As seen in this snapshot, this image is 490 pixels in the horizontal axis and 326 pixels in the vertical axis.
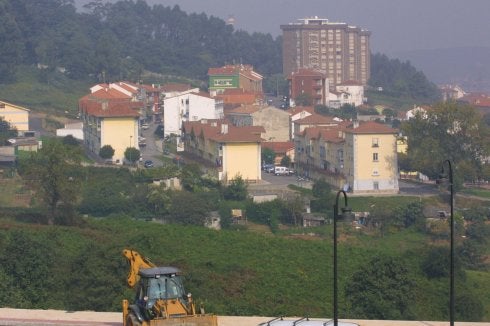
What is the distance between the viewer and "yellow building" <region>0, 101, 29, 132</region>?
3247cm

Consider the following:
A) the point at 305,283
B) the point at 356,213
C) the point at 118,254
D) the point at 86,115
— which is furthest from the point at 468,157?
the point at 118,254

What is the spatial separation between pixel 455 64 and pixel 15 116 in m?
119

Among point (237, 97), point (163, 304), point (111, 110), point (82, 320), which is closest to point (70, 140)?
point (111, 110)

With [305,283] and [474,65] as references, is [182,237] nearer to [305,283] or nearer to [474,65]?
[305,283]

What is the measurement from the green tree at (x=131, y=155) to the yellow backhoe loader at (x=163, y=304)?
20.9 meters

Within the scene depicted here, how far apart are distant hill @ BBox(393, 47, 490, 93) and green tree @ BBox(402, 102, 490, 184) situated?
8525cm

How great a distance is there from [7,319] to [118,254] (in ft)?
11.7

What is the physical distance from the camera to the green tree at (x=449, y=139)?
2911 centimetres

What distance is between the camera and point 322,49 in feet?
201

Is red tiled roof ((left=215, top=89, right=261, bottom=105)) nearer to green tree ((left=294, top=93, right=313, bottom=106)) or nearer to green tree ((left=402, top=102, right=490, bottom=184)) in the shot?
green tree ((left=294, top=93, right=313, bottom=106))

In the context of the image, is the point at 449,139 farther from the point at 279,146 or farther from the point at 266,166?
the point at 279,146

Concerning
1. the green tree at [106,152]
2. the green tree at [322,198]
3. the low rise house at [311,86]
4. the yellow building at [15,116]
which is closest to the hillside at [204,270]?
the green tree at [322,198]

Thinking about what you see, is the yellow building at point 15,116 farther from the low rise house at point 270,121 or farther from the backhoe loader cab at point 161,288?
the backhoe loader cab at point 161,288

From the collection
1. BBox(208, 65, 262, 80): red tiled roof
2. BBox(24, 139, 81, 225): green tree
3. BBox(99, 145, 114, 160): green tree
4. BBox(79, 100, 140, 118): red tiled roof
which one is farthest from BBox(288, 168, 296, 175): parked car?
BBox(208, 65, 262, 80): red tiled roof
